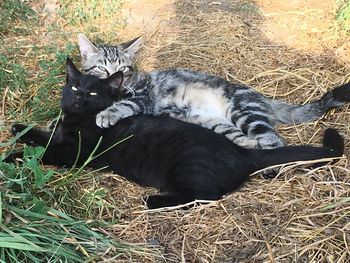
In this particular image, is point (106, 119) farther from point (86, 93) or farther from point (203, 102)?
point (203, 102)

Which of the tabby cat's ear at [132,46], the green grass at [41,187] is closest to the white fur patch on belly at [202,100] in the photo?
the tabby cat's ear at [132,46]

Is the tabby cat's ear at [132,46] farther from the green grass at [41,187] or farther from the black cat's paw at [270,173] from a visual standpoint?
the black cat's paw at [270,173]

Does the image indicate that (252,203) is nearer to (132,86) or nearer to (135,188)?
(135,188)

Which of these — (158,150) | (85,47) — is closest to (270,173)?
(158,150)

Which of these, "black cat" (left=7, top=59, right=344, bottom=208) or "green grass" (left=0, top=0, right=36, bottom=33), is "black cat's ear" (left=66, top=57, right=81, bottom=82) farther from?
"green grass" (left=0, top=0, right=36, bottom=33)

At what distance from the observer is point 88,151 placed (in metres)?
3.35

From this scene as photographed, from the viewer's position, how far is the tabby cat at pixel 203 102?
3619 mm

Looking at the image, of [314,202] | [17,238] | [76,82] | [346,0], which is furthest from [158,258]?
[346,0]

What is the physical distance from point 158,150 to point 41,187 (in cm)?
80

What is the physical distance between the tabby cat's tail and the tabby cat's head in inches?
51.0

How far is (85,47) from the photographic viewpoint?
14.0ft

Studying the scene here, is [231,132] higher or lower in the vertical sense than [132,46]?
lower

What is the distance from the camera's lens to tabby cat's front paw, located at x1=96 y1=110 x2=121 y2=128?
11.5ft

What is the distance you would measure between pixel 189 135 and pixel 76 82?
3.09ft
